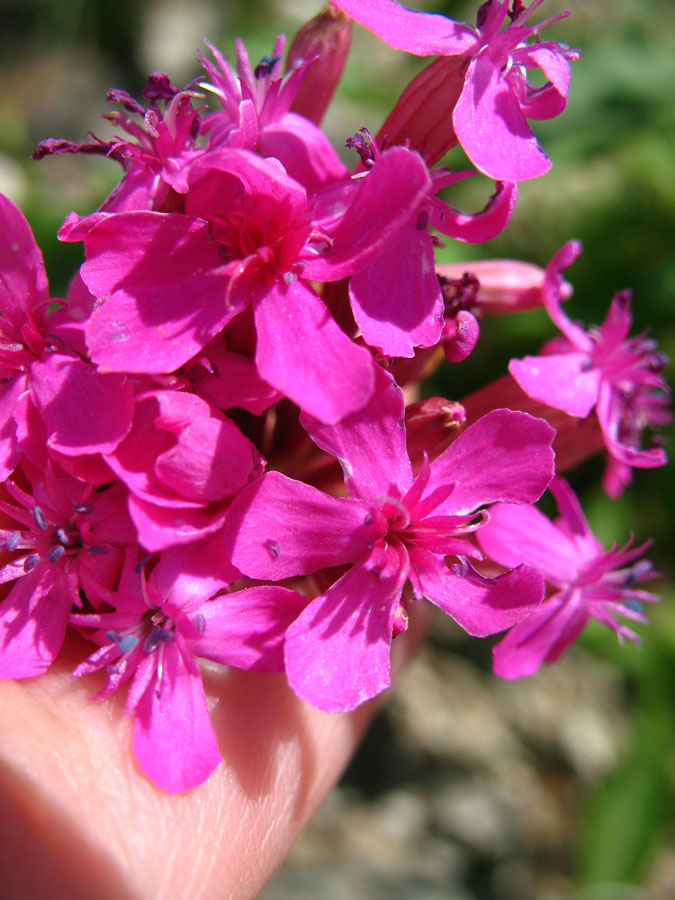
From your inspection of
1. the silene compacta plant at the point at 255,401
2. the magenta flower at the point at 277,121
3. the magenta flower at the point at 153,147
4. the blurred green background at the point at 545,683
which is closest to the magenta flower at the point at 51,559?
the silene compacta plant at the point at 255,401

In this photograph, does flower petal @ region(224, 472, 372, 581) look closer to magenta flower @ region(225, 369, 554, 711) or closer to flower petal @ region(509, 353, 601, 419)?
magenta flower @ region(225, 369, 554, 711)

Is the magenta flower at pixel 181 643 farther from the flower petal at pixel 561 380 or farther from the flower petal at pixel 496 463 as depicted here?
the flower petal at pixel 561 380

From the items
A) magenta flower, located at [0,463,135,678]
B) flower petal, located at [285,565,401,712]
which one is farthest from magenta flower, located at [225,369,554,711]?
magenta flower, located at [0,463,135,678]

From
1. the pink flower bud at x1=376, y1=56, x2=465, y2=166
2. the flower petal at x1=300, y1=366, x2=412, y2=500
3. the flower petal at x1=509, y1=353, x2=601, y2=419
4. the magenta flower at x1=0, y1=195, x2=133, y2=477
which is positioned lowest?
the flower petal at x1=509, y1=353, x2=601, y2=419

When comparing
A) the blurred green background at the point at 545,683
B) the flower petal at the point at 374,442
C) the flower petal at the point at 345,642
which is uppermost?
the flower petal at the point at 374,442

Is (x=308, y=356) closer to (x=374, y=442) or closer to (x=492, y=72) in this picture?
(x=374, y=442)

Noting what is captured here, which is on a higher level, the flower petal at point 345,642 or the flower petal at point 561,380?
the flower petal at point 561,380

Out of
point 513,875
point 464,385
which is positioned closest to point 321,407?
point 464,385
